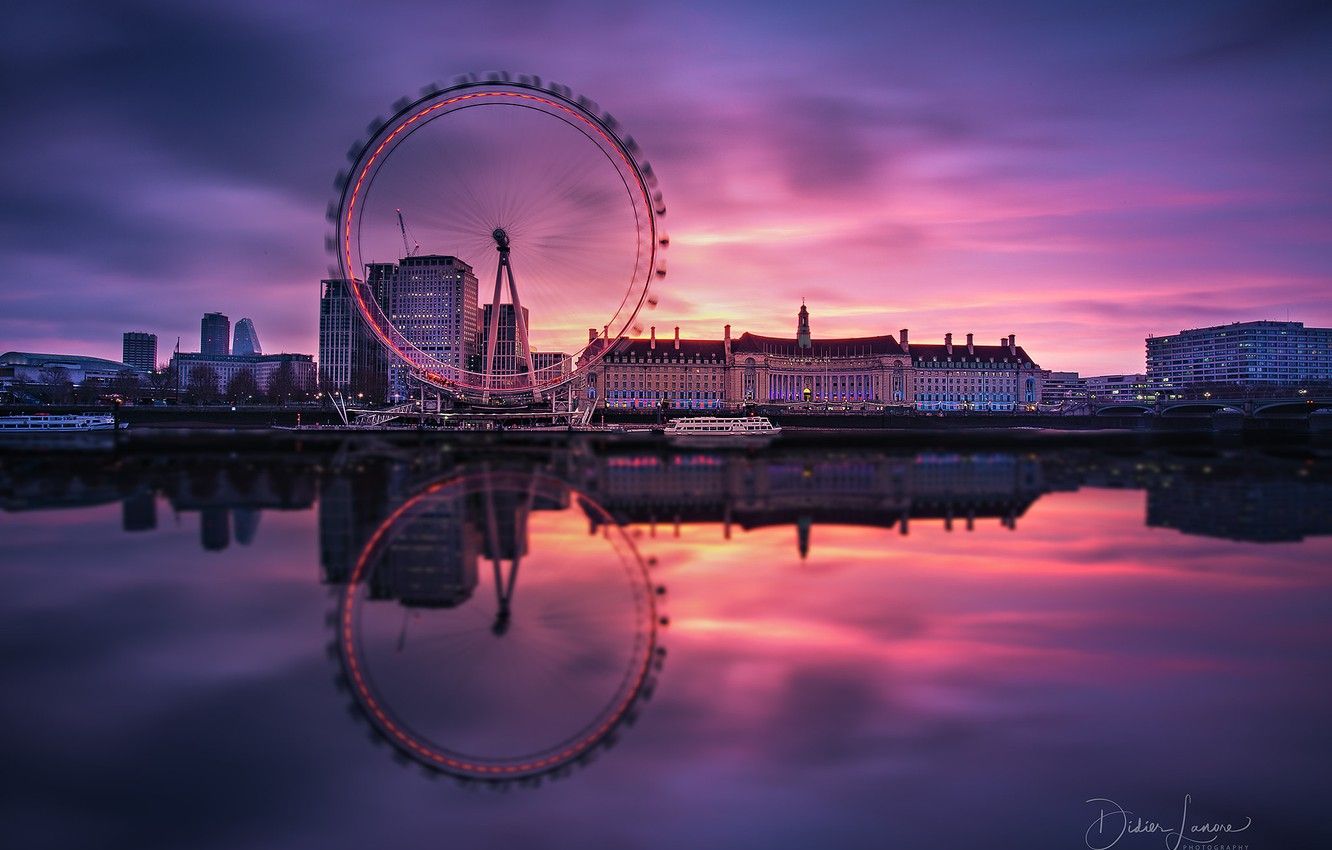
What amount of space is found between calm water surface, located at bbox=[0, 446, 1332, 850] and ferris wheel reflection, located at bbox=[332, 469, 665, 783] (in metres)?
0.05

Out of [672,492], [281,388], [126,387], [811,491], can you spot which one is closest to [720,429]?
[811,491]

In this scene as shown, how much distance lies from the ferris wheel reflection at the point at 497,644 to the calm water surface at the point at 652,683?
52 millimetres

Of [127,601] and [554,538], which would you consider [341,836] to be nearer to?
[127,601]

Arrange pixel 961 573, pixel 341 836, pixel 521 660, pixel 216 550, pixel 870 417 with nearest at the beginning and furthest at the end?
pixel 341 836 → pixel 521 660 → pixel 961 573 → pixel 216 550 → pixel 870 417

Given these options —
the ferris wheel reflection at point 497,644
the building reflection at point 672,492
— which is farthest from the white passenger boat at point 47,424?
the ferris wheel reflection at point 497,644

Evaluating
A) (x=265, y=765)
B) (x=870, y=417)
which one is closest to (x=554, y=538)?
(x=265, y=765)

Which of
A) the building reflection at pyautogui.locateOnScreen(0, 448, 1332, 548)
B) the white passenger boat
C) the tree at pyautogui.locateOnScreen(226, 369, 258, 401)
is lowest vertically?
the building reflection at pyautogui.locateOnScreen(0, 448, 1332, 548)

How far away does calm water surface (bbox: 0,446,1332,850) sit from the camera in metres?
7.25

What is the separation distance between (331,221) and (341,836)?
50.7m

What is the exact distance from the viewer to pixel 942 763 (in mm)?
7902

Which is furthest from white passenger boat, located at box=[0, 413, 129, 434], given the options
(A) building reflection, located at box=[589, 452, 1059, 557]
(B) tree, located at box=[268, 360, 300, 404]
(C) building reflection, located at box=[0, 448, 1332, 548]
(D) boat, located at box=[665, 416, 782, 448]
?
(B) tree, located at box=[268, 360, 300, 404]

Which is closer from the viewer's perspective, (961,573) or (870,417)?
(961,573)

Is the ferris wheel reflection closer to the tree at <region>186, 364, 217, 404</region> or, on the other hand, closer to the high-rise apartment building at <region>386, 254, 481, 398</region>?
the high-rise apartment building at <region>386, 254, 481, 398</region>

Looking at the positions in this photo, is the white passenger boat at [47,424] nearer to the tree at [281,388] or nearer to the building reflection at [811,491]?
the building reflection at [811,491]
